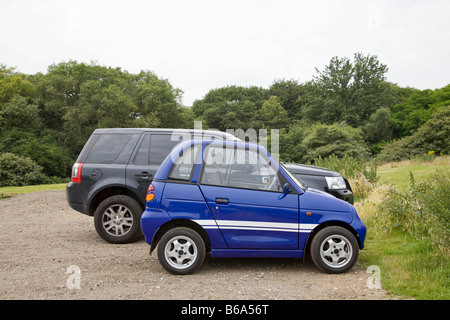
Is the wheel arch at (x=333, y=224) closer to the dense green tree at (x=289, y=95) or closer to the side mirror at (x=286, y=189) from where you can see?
the side mirror at (x=286, y=189)

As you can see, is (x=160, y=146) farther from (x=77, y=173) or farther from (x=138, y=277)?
(x=138, y=277)

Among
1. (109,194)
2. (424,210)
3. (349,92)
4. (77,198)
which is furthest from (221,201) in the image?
(349,92)

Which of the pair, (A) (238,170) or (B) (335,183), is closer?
(A) (238,170)

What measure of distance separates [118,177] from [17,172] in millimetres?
27720

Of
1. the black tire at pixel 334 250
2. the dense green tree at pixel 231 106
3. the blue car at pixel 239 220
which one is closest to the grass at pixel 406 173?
the black tire at pixel 334 250

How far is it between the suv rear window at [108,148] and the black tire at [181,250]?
2.90 m

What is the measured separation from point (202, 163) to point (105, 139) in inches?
123

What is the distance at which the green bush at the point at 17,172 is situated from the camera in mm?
29648

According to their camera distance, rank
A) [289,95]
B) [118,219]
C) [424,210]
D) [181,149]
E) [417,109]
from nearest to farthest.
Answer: [181,149]
[424,210]
[118,219]
[417,109]
[289,95]

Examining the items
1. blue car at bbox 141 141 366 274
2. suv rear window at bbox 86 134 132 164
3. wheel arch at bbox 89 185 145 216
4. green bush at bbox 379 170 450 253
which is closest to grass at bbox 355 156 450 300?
green bush at bbox 379 170 450 253

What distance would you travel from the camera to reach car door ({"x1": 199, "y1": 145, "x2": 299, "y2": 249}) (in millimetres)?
5512

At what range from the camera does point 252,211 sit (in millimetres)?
5508
